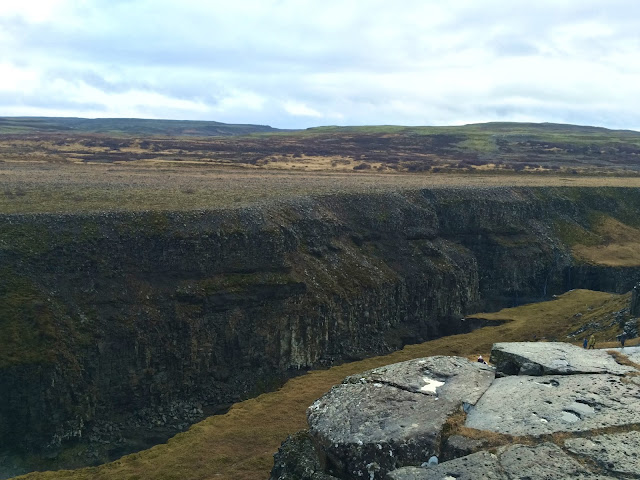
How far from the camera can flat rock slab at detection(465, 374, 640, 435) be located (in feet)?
78.8

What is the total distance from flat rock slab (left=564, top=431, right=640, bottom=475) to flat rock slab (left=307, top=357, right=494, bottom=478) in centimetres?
548

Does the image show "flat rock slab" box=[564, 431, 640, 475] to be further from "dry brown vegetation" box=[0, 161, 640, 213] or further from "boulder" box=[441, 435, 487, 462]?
"dry brown vegetation" box=[0, 161, 640, 213]

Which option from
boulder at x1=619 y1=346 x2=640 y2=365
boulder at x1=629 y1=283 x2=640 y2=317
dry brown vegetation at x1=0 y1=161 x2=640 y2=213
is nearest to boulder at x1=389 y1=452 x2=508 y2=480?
boulder at x1=619 y1=346 x2=640 y2=365

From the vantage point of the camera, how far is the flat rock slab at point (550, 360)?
29.8 m

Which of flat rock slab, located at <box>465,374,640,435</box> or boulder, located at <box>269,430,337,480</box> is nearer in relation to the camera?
flat rock slab, located at <box>465,374,640,435</box>

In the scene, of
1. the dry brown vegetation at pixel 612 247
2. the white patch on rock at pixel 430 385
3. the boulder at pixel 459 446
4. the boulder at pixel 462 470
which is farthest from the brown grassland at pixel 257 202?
the boulder at pixel 462 470

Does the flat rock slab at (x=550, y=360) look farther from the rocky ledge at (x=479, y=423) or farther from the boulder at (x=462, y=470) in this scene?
the boulder at (x=462, y=470)

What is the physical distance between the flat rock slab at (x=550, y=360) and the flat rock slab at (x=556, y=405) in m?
1.09

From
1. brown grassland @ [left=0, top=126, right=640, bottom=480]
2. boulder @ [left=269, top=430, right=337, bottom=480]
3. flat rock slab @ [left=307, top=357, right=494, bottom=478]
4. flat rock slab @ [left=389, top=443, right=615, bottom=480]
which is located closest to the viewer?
flat rock slab @ [left=389, top=443, right=615, bottom=480]

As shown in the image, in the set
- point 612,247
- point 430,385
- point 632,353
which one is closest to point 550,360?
point 632,353

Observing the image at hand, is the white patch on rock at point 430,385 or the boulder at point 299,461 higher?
the white patch on rock at point 430,385

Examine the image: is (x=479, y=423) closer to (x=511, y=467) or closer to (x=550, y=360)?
(x=511, y=467)

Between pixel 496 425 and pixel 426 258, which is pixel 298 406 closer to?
pixel 496 425

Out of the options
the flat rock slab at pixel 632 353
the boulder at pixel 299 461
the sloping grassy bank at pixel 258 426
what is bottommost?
the sloping grassy bank at pixel 258 426
